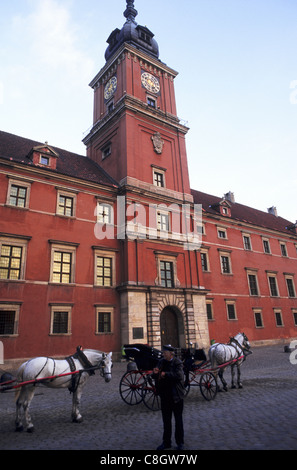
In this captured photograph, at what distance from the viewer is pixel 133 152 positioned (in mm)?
26125

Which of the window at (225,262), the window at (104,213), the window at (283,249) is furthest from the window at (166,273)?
the window at (283,249)

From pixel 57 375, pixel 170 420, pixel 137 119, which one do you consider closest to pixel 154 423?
pixel 170 420

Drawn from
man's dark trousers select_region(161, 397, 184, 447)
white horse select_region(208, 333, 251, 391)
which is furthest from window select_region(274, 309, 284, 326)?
man's dark trousers select_region(161, 397, 184, 447)

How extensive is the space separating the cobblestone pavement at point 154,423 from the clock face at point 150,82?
2808 centimetres

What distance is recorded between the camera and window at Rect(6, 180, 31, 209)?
19.7 m

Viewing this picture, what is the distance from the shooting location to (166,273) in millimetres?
24750

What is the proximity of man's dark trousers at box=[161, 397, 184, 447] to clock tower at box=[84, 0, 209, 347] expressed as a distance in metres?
15.7

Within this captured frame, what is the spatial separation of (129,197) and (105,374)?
17419mm

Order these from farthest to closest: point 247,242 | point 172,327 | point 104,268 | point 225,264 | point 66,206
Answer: point 247,242, point 225,264, point 172,327, point 104,268, point 66,206

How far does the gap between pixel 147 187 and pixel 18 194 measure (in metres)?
10.3

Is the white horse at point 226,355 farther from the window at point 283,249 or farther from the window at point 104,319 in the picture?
the window at point 283,249

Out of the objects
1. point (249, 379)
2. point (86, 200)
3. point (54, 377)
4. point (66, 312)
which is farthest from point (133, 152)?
point (54, 377)

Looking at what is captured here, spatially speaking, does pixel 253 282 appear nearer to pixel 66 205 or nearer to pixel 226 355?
pixel 66 205

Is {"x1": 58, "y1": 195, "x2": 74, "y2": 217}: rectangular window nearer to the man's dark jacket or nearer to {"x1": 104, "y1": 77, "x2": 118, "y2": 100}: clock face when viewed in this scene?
{"x1": 104, "y1": 77, "x2": 118, "y2": 100}: clock face
